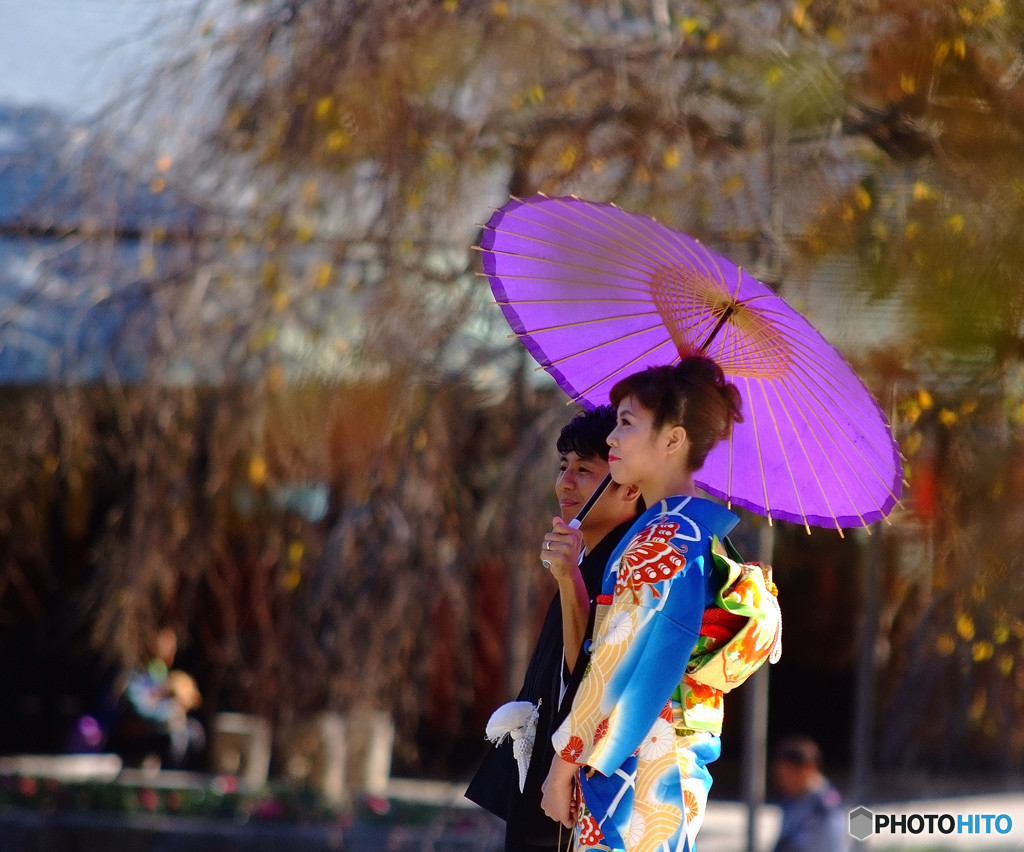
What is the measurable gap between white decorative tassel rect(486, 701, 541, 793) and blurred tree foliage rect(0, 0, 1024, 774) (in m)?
2.26

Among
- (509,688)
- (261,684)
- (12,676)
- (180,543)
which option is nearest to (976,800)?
(509,688)

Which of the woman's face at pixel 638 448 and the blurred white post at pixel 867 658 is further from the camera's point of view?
the blurred white post at pixel 867 658

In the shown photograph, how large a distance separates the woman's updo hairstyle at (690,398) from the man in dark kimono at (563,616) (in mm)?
211

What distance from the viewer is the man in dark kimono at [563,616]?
2.07 metres

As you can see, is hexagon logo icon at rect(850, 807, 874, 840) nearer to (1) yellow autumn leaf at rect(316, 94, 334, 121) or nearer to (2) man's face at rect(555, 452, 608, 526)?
(2) man's face at rect(555, 452, 608, 526)

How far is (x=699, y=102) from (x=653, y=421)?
287 cm

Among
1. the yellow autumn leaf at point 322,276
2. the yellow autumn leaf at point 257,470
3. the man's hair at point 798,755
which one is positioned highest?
the yellow autumn leaf at point 322,276

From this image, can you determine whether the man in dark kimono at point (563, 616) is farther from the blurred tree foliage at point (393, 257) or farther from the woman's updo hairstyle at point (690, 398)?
the blurred tree foliage at point (393, 257)

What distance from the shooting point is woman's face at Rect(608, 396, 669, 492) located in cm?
205

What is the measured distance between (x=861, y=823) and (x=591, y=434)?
288 centimetres

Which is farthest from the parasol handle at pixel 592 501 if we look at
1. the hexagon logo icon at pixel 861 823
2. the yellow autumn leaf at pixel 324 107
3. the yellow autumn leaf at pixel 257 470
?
the hexagon logo icon at pixel 861 823

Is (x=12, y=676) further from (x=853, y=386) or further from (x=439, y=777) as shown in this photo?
(x=853, y=386)

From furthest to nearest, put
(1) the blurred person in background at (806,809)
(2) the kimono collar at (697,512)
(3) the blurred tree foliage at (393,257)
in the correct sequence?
(1) the blurred person in background at (806,809)
(3) the blurred tree foliage at (393,257)
(2) the kimono collar at (697,512)

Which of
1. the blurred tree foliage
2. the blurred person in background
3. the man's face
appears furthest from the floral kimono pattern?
the blurred person in background
